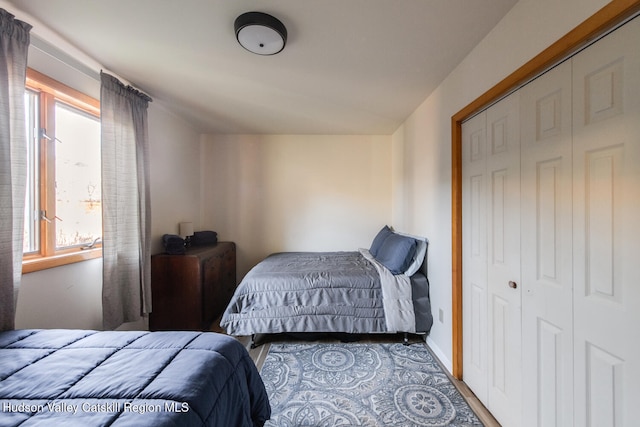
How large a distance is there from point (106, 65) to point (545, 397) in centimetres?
351

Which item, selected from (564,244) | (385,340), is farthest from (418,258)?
(564,244)

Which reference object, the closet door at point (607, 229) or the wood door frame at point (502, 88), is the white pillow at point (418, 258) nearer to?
the wood door frame at point (502, 88)

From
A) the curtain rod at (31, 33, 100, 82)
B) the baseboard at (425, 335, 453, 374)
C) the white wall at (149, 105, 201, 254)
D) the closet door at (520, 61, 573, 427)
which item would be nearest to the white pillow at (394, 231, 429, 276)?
the baseboard at (425, 335, 453, 374)

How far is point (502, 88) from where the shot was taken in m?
1.38

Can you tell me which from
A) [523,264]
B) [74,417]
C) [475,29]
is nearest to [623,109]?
[523,264]

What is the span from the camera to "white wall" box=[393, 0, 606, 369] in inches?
44.2

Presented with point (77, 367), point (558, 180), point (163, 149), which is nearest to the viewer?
point (77, 367)

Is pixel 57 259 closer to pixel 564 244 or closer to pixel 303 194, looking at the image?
pixel 303 194

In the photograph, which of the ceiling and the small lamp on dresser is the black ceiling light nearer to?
the ceiling

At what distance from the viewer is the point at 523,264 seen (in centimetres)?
129

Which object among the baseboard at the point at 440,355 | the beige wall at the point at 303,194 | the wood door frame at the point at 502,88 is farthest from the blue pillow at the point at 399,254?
the beige wall at the point at 303,194

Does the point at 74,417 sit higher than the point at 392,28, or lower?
lower

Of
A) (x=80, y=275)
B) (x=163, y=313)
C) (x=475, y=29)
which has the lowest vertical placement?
(x=163, y=313)

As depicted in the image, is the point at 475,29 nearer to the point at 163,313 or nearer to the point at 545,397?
the point at 545,397
